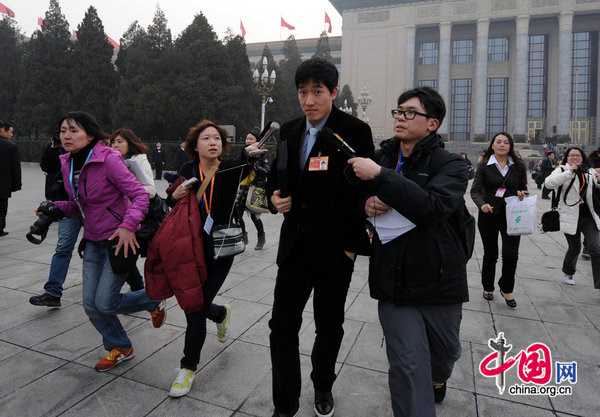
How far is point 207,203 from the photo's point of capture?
2795 mm

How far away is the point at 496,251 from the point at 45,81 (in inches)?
1338

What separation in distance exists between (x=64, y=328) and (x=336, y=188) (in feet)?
9.45

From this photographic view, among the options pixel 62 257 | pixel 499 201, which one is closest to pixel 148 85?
pixel 62 257

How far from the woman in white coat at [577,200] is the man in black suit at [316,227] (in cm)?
382

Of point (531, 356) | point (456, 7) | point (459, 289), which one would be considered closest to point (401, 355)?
point (459, 289)

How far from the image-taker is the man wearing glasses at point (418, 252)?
1.88m

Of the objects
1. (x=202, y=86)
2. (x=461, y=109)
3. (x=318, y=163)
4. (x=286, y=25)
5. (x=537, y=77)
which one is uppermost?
(x=286, y=25)

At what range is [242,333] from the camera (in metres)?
3.56

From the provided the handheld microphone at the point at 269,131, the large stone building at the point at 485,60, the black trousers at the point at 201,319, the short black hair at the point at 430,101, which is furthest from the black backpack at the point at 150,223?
the large stone building at the point at 485,60

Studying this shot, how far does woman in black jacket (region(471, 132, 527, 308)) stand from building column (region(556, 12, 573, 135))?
1930 inches

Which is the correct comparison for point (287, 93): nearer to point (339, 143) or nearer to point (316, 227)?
point (316, 227)

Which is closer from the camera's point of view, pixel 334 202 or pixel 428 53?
pixel 334 202

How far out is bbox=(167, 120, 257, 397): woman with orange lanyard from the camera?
2705 mm

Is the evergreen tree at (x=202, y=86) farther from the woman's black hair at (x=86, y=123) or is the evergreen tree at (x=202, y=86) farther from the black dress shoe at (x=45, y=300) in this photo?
the woman's black hair at (x=86, y=123)
